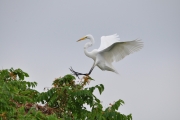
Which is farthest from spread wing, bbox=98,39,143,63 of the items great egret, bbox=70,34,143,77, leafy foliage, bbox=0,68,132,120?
leafy foliage, bbox=0,68,132,120

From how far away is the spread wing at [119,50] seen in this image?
15.2m

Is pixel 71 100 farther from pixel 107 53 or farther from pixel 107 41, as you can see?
pixel 107 41

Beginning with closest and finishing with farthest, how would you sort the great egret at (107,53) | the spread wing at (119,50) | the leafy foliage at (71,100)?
the leafy foliage at (71,100) < the spread wing at (119,50) < the great egret at (107,53)

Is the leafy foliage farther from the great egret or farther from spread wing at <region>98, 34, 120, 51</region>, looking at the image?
spread wing at <region>98, 34, 120, 51</region>

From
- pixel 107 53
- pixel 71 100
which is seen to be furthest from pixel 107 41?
A: pixel 71 100

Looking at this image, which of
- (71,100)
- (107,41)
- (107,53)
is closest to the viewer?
(71,100)

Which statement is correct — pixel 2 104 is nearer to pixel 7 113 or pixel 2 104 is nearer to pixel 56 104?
pixel 7 113

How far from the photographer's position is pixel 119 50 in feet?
52.5

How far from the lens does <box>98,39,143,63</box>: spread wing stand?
1521cm

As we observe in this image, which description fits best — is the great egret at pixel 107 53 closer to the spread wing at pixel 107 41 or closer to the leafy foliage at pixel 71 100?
the spread wing at pixel 107 41

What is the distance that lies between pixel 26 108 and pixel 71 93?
4.51ft

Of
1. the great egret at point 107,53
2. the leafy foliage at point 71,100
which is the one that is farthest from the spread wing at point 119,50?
the leafy foliage at point 71,100

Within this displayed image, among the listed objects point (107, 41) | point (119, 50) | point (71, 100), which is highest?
point (107, 41)

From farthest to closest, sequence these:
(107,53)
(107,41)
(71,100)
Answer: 1. (107,41)
2. (107,53)
3. (71,100)
